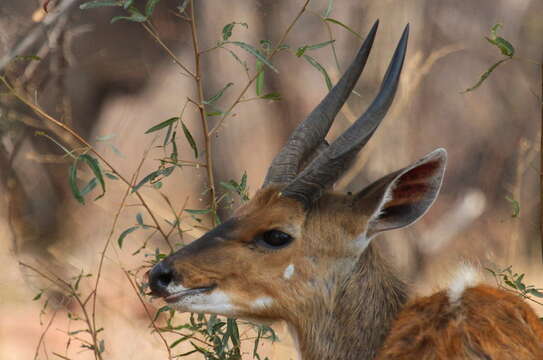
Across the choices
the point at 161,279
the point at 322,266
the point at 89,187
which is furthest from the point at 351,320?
the point at 89,187

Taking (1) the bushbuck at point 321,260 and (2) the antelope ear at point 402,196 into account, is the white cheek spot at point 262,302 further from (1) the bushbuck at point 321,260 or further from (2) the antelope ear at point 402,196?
(2) the antelope ear at point 402,196

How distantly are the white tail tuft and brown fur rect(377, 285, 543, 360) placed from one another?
20 mm

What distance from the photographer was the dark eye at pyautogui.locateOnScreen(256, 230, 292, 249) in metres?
3.13

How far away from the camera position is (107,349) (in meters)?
5.94

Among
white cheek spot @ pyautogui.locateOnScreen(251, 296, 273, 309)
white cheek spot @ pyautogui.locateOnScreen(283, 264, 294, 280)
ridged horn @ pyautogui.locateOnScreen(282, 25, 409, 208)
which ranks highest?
ridged horn @ pyautogui.locateOnScreen(282, 25, 409, 208)

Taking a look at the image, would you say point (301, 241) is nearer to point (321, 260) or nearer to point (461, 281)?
point (321, 260)

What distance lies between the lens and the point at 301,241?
3143 millimetres

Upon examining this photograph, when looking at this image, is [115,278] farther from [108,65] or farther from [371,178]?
[371,178]

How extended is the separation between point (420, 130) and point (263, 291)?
439cm

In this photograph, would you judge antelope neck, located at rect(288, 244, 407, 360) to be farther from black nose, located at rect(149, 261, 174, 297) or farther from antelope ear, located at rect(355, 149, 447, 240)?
black nose, located at rect(149, 261, 174, 297)

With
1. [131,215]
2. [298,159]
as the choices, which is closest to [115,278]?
[131,215]

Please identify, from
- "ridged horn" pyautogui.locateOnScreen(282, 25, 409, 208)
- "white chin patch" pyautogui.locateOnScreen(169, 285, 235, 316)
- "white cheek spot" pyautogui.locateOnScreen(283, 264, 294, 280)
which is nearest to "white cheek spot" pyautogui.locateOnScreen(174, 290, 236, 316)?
"white chin patch" pyautogui.locateOnScreen(169, 285, 235, 316)

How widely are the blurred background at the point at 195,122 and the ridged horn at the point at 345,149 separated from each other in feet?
11.1

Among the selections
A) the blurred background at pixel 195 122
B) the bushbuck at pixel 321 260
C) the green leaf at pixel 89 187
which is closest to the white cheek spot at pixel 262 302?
the bushbuck at pixel 321 260
